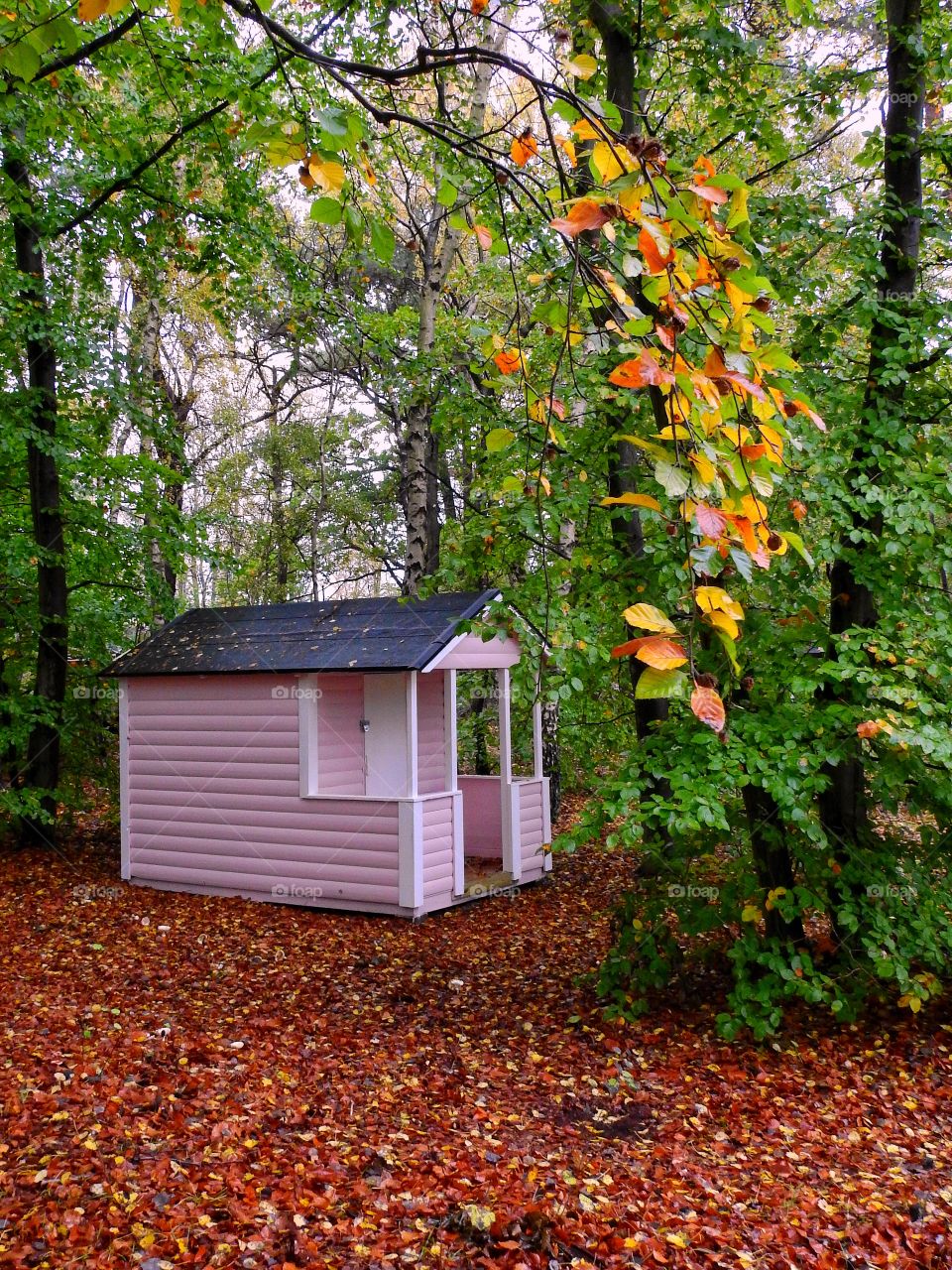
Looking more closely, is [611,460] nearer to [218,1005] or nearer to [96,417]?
[218,1005]

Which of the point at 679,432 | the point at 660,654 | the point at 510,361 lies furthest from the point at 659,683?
the point at 510,361

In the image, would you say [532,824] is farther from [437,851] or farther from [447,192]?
[447,192]

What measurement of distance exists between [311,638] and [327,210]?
7253mm

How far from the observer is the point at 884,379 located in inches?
183

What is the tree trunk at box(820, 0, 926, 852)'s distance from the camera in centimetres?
486

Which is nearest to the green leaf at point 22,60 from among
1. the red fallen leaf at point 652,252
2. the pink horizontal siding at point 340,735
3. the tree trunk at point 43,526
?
the red fallen leaf at point 652,252

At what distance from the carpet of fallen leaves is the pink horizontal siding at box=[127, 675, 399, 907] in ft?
4.31

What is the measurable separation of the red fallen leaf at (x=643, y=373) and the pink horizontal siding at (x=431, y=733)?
7897mm

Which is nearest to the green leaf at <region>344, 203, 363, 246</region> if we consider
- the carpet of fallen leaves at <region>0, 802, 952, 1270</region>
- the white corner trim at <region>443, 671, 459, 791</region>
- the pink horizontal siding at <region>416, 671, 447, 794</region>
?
the carpet of fallen leaves at <region>0, 802, 952, 1270</region>

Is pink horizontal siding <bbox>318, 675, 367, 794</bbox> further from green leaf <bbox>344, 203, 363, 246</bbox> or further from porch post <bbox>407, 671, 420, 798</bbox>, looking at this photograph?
green leaf <bbox>344, 203, 363, 246</bbox>

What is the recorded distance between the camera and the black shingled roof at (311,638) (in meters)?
8.05

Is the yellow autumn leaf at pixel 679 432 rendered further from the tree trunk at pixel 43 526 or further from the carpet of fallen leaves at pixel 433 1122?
the tree trunk at pixel 43 526

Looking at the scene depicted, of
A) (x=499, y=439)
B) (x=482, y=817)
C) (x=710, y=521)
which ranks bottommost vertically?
(x=482, y=817)

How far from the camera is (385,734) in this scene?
8898 millimetres
